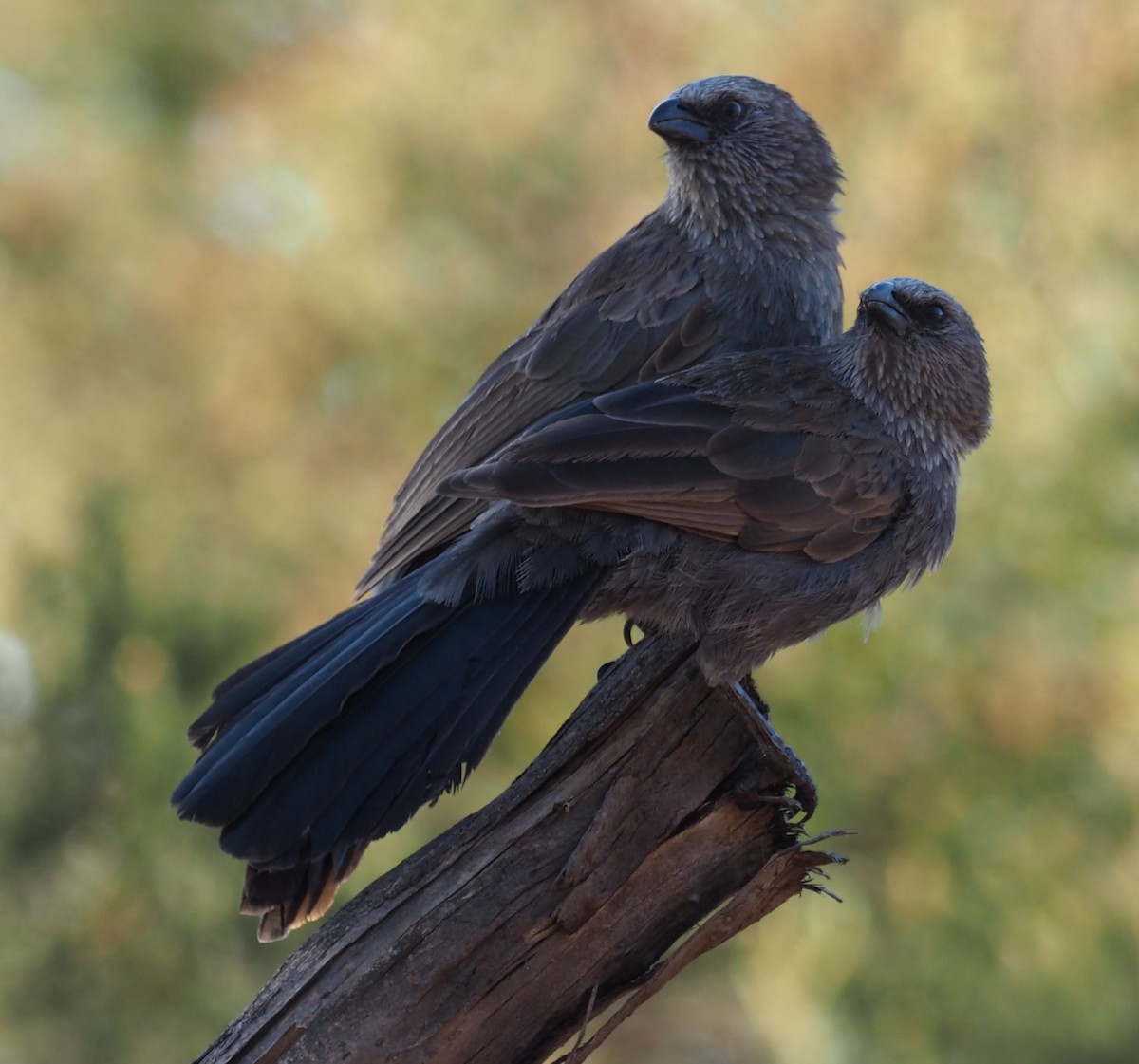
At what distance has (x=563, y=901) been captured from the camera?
9.18 feet

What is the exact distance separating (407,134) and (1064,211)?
289 cm

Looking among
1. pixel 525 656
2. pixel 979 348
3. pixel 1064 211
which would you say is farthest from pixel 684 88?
pixel 1064 211

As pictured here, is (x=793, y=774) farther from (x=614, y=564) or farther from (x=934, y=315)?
(x=934, y=315)

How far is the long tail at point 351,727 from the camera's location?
264 centimetres

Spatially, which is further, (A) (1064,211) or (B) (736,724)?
(A) (1064,211)

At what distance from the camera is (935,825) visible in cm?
573

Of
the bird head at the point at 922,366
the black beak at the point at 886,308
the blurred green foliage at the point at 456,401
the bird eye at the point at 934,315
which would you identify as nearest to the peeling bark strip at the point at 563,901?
the bird head at the point at 922,366

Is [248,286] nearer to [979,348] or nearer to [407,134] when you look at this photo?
[407,134]

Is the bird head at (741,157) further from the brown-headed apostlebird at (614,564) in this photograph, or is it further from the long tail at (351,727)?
the long tail at (351,727)

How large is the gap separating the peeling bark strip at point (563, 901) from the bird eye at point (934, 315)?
1.15 metres

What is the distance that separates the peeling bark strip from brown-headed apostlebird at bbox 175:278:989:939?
0.16m

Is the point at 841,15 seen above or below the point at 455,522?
above

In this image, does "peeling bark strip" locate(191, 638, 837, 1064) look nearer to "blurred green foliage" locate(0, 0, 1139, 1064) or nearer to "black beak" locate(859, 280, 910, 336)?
"black beak" locate(859, 280, 910, 336)

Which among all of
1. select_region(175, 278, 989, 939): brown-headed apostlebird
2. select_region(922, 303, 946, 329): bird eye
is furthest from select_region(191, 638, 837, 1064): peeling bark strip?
select_region(922, 303, 946, 329): bird eye
